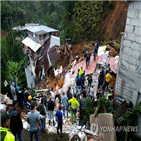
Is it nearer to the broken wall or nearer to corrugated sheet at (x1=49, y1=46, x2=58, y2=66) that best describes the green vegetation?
the broken wall

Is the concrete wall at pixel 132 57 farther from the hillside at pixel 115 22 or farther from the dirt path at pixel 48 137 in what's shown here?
the hillside at pixel 115 22

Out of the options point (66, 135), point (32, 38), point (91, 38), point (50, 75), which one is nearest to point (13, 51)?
point (50, 75)

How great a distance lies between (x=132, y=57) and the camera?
6172 mm

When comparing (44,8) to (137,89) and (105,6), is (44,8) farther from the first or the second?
(137,89)

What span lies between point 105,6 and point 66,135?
20197mm

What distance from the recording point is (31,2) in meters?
58.9

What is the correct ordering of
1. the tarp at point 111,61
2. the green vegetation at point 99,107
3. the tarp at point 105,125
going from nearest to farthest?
1. the tarp at point 105,125
2. the green vegetation at point 99,107
3. the tarp at point 111,61

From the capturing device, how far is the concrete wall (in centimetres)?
576

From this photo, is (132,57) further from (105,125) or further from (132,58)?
(105,125)

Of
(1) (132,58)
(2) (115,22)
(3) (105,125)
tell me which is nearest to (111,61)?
(1) (132,58)

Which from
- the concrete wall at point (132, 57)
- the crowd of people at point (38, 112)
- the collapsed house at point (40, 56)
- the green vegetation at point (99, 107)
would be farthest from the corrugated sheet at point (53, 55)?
the concrete wall at point (132, 57)

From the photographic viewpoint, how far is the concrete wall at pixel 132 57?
5761 mm

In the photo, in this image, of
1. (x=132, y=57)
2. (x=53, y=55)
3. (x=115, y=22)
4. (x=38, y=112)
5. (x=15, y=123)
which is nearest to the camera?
(x=15, y=123)

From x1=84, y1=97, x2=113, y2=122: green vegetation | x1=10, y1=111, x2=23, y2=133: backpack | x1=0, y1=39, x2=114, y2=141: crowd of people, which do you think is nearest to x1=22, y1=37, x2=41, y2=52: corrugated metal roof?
x1=0, y1=39, x2=114, y2=141: crowd of people
